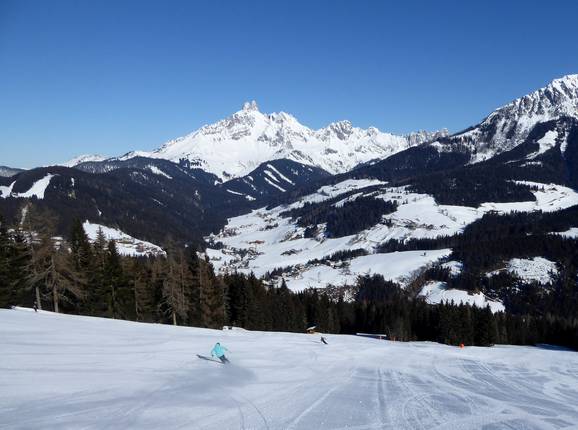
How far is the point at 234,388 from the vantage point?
21922 millimetres

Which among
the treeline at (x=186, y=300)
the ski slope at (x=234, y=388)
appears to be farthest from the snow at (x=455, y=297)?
the ski slope at (x=234, y=388)

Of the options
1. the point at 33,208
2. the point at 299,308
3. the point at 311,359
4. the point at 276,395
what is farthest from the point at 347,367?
the point at 299,308

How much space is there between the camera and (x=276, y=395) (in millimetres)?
21031

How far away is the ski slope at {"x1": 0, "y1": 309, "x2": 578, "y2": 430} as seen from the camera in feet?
53.2

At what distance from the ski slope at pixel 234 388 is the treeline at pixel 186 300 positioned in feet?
47.2

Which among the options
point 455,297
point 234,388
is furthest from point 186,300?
point 455,297

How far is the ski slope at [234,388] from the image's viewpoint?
638 inches

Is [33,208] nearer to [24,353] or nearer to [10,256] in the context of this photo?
[10,256]

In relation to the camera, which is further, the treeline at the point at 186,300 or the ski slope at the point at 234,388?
the treeline at the point at 186,300

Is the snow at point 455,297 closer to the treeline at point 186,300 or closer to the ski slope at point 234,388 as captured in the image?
the treeline at point 186,300

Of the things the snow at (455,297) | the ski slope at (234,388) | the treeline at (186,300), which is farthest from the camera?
the snow at (455,297)

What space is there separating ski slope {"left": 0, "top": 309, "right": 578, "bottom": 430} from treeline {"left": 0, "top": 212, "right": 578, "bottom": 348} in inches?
567

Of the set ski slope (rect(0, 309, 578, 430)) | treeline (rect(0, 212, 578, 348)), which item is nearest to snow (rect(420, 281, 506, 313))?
treeline (rect(0, 212, 578, 348))

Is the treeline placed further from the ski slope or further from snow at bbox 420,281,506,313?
snow at bbox 420,281,506,313
